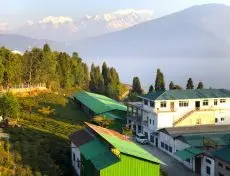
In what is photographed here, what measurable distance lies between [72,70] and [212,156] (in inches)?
1972

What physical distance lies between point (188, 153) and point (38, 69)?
32.6 meters

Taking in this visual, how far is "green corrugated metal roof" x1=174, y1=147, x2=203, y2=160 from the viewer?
33.9 meters

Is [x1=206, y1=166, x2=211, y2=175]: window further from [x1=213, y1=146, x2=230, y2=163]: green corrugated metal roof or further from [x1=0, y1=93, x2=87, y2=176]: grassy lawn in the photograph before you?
[x1=0, y1=93, x2=87, y2=176]: grassy lawn

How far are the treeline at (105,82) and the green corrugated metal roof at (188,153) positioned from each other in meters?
41.7

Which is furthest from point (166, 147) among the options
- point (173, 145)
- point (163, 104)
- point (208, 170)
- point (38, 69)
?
point (38, 69)

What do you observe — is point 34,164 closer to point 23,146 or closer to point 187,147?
point 23,146

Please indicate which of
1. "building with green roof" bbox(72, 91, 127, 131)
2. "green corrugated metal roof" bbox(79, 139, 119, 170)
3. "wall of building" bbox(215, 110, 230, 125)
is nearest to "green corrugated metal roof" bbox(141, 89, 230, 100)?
"wall of building" bbox(215, 110, 230, 125)

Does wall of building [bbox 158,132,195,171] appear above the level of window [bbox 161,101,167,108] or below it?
below

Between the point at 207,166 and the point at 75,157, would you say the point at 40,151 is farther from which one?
the point at 207,166

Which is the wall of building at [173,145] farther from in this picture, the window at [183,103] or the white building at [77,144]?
the white building at [77,144]

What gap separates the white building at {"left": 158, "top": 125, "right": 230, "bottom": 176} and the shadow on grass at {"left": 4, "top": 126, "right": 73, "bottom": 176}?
10135mm

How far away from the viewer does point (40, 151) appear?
30969mm

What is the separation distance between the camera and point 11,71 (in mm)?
53219

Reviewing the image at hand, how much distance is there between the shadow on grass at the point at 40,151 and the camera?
27780 mm
